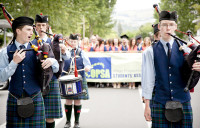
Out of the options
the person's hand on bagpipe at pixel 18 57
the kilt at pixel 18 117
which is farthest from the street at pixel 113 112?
the person's hand on bagpipe at pixel 18 57

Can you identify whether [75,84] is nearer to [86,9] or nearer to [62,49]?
[62,49]

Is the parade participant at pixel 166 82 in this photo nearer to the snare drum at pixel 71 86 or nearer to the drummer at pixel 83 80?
the snare drum at pixel 71 86

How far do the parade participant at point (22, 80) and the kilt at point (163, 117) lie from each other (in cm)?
128

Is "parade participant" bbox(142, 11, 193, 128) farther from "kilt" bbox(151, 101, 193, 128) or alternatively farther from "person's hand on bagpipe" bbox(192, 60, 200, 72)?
"person's hand on bagpipe" bbox(192, 60, 200, 72)

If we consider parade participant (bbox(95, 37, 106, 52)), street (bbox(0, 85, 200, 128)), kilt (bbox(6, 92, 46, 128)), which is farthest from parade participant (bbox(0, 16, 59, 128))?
parade participant (bbox(95, 37, 106, 52))

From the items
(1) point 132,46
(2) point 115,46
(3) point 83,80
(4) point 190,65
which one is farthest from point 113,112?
(1) point 132,46

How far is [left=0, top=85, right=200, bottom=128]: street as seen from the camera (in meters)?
5.94

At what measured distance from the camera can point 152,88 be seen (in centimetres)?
331

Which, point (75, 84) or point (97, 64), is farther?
point (97, 64)

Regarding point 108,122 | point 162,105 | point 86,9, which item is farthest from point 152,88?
point 86,9

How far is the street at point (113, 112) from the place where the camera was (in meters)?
5.94

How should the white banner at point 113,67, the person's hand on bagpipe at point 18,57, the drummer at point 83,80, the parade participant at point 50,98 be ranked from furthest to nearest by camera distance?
the white banner at point 113,67, the drummer at point 83,80, the parade participant at point 50,98, the person's hand on bagpipe at point 18,57

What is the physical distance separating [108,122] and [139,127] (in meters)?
0.72

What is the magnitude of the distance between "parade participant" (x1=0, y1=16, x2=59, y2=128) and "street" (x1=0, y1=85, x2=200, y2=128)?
2550 millimetres
